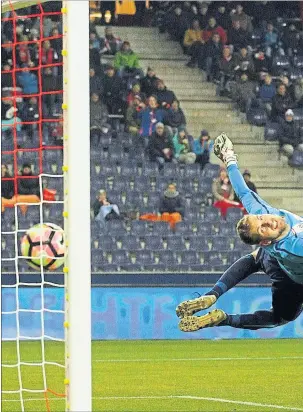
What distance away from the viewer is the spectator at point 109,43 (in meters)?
20.2

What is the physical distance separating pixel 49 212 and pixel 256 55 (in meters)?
5.11

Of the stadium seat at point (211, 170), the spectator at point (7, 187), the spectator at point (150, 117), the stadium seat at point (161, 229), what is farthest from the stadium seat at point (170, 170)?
the spectator at point (7, 187)

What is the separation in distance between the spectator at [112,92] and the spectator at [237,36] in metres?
2.31

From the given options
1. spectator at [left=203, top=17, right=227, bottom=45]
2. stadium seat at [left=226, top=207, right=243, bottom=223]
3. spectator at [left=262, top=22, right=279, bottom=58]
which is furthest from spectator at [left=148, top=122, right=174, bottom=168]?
spectator at [left=262, top=22, right=279, bottom=58]

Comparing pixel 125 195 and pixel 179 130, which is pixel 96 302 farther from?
pixel 179 130

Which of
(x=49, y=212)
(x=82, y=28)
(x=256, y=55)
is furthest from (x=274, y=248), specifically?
(x=256, y=55)

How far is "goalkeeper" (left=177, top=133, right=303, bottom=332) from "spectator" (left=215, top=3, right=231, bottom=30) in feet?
35.4

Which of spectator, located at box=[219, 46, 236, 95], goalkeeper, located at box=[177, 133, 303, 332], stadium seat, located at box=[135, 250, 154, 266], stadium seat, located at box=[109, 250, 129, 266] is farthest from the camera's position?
spectator, located at box=[219, 46, 236, 95]

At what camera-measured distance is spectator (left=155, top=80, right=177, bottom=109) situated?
19.6 m

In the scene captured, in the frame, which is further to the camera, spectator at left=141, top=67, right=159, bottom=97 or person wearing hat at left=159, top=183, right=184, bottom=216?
spectator at left=141, top=67, right=159, bottom=97

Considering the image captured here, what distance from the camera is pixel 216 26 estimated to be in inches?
828

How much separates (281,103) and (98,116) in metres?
2.93

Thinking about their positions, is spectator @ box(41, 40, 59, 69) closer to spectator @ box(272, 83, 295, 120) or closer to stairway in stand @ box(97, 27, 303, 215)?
stairway in stand @ box(97, 27, 303, 215)

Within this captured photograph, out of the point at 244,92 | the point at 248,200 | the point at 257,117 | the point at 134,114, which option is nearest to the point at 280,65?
the point at 244,92
